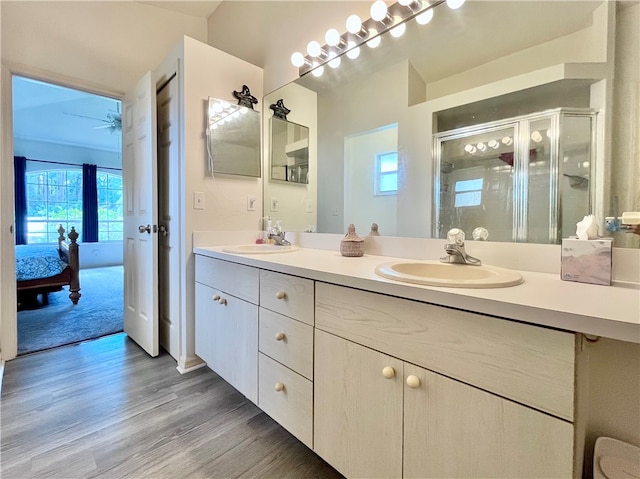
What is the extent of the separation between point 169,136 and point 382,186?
4.90 ft

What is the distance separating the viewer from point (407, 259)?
140 centimetres

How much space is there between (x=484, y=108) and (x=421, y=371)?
1043mm

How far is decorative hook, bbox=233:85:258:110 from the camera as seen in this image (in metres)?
2.04

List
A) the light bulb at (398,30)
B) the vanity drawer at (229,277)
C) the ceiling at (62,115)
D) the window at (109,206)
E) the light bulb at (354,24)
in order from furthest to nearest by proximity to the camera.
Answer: the window at (109,206) → the ceiling at (62,115) → the light bulb at (354,24) → the light bulb at (398,30) → the vanity drawer at (229,277)

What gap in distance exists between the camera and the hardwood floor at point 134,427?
116 cm

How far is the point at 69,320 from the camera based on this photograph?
9.14 feet

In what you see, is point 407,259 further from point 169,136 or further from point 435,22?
point 169,136

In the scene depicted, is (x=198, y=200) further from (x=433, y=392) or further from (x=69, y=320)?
(x=69, y=320)

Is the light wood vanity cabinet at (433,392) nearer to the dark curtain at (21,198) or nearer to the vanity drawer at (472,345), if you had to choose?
the vanity drawer at (472,345)

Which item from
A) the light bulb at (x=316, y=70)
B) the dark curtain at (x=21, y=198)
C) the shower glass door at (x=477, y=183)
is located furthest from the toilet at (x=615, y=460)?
the dark curtain at (x=21, y=198)

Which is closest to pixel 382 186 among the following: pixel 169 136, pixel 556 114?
pixel 556 114

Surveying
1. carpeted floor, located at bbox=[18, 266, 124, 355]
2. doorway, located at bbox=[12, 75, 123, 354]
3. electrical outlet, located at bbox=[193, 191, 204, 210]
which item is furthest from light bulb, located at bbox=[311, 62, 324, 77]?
carpeted floor, located at bbox=[18, 266, 124, 355]

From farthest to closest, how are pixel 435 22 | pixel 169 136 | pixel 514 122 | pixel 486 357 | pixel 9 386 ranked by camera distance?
pixel 169 136 → pixel 9 386 → pixel 435 22 → pixel 514 122 → pixel 486 357

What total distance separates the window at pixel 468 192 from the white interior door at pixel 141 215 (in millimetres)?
1839
